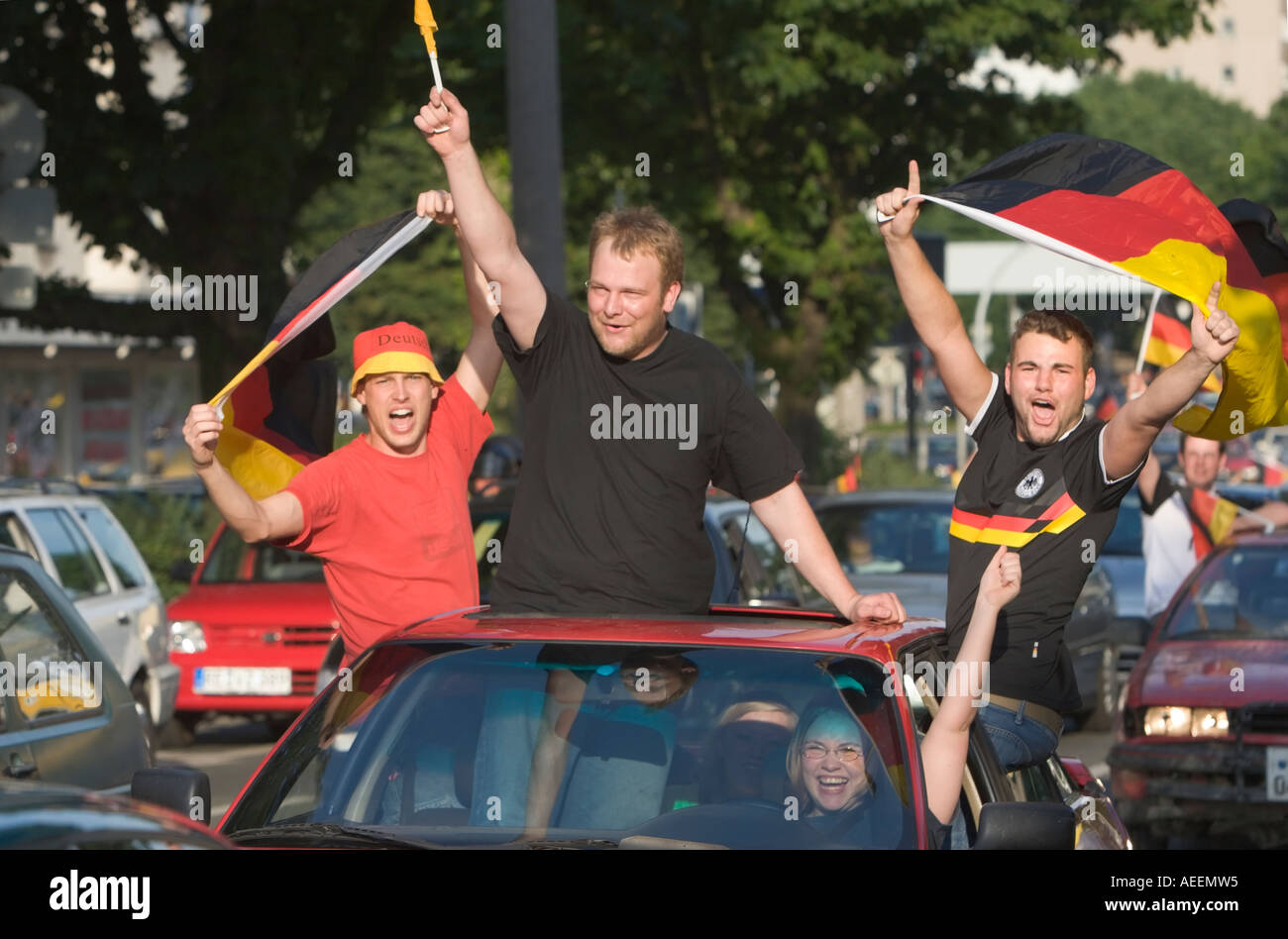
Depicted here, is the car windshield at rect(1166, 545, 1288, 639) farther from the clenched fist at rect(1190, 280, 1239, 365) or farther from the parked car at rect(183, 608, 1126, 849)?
the parked car at rect(183, 608, 1126, 849)

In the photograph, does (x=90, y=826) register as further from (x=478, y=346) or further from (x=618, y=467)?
(x=478, y=346)

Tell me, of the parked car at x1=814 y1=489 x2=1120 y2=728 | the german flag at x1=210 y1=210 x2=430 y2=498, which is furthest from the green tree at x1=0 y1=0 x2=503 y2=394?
the german flag at x1=210 y1=210 x2=430 y2=498

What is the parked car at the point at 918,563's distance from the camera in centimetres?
1312

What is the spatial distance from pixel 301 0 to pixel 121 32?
163 centimetres

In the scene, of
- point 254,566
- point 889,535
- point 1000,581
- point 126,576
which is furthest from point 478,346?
point 254,566

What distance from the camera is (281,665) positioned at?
14.0 meters

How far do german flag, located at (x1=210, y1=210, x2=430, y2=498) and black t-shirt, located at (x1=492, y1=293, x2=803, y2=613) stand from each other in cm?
105

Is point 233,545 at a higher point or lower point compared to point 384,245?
lower

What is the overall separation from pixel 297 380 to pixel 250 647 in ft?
25.1

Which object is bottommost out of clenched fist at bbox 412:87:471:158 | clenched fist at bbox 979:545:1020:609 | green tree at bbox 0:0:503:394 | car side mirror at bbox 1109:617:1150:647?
car side mirror at bbox 1109:617:1150:647

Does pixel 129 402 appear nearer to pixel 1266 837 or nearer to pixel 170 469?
pixel 170 469

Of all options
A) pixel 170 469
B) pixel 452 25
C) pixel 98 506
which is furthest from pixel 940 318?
pixel 170 469

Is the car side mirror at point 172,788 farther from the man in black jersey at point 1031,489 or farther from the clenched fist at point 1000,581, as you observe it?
the man in black jersey at point 1031,489

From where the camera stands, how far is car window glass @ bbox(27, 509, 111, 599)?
1196 centimetres
